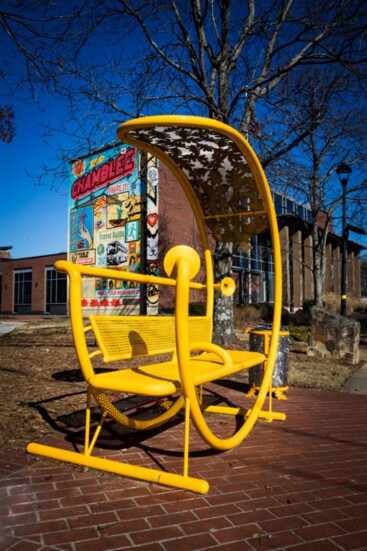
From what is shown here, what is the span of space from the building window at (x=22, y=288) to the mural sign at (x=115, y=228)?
11.6 metres

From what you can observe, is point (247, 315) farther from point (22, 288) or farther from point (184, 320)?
point (22, 288)

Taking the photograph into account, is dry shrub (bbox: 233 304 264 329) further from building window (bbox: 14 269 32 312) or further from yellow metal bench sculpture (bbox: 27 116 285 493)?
building window (bbox: 14 269 32 312)

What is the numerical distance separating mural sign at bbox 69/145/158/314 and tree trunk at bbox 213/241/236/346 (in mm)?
10993

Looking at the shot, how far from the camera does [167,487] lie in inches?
107

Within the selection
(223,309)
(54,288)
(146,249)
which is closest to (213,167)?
(223,309)

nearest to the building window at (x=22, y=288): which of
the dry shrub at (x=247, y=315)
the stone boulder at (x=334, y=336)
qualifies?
the dry shrub at (x=247, y=315)

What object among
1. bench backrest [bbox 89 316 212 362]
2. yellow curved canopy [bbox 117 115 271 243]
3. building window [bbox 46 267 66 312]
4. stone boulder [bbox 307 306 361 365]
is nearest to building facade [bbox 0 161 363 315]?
building window [bbox 46 267 66 312]

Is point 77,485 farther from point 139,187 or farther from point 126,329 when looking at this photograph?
point 139,187

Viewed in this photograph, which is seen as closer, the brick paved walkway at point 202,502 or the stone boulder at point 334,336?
the brick paved walkway at point 202,502

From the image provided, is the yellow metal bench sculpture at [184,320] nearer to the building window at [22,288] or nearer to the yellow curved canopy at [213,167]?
the yellow curved canopy at [213,167]

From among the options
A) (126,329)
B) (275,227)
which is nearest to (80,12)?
(275,227)

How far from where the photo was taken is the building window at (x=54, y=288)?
32188 mm

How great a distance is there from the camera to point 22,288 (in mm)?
35719

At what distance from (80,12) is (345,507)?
8265 mm
